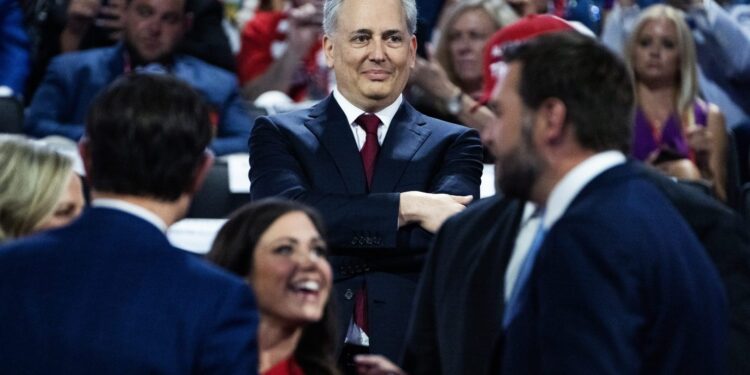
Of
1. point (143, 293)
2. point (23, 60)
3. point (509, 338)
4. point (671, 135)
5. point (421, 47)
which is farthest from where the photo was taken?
point (23, 60)

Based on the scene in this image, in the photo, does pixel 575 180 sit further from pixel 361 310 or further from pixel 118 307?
pixel 361 310

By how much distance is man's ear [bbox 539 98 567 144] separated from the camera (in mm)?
3010

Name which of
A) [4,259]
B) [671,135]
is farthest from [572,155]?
[671,135]

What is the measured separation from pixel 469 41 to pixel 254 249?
3.60 m

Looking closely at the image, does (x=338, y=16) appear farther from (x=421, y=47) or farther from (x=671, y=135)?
(x=671, y=135)

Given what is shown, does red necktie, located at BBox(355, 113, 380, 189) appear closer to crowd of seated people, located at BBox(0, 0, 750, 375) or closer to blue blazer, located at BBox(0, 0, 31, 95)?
crowd of seated people, located at BBox(0, 0, 750, 375)

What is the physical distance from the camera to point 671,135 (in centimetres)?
686

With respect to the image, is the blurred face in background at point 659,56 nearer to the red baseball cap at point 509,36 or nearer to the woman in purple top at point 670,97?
the woman in purple top at point 670,97

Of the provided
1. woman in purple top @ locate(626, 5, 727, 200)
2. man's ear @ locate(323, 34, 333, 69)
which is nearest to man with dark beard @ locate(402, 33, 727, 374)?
man's ear @ locate(323, 34, 333, 69)

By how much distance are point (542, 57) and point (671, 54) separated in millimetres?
4112

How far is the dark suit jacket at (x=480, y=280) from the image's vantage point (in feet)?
10.5

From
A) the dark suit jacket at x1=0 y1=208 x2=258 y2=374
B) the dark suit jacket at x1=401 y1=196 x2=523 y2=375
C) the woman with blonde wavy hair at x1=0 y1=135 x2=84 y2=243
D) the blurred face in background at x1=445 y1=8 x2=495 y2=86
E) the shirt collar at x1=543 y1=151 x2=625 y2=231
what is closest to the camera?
the dark suit jacket at x1=0 y1=208 x2=258 y2=374

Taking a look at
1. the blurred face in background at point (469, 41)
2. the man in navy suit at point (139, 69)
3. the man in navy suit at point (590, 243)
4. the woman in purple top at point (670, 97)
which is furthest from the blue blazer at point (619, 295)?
the man in navy suit at point (139, 69)

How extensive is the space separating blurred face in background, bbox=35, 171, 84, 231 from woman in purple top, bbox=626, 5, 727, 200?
3296 millimetres
